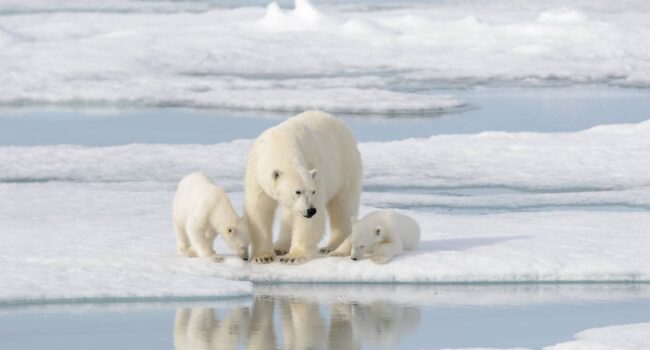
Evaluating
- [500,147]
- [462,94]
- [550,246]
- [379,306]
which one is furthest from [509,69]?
[379,306]

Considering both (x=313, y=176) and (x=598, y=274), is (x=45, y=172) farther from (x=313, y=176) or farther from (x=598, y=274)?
(x=598, y=274)

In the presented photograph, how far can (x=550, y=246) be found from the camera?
6840mm

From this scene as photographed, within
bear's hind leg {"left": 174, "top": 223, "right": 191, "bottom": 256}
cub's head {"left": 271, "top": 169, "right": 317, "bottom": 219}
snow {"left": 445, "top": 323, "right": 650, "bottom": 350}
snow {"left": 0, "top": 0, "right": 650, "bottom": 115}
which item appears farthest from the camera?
snow {"left": 0, "top": 0, "right": 650, "bottom": 115}

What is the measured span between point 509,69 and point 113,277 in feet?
46.2

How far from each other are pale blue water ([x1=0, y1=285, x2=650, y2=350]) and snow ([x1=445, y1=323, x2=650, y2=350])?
102 mm

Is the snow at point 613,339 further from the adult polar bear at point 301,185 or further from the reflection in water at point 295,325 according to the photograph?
the adult polar bear at point 301,185

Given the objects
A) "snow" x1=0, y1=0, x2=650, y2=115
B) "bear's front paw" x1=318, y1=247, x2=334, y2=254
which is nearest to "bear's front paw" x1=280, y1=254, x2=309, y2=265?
"bear's front paw" x1=318, y1=247, x2=334, y2=254

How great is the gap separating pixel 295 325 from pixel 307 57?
50.4 ft

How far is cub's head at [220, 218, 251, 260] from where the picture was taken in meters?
6.28

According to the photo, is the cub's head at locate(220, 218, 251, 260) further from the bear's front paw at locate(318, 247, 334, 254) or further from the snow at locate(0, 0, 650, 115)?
the snow at locate(0, 0, 650, 115)

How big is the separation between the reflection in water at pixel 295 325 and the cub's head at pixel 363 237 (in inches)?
19.8

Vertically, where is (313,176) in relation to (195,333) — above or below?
above

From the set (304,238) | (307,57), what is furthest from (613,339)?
(307,57)

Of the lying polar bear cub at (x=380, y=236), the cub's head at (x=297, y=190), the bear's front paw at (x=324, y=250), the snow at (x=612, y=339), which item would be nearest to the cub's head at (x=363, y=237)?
the lying polar bear cub at (x=380, y=236)
